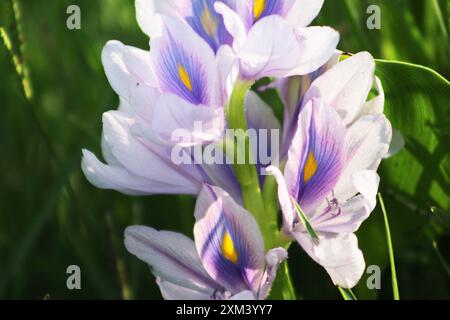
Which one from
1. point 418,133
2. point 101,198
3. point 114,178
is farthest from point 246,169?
point 101,198

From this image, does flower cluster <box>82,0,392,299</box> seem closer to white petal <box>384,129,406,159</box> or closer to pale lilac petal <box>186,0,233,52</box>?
pale lilac petal <box>186,0,233,52</box>

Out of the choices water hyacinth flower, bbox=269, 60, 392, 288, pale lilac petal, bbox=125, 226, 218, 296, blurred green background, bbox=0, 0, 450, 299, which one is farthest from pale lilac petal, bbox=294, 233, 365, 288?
blurred green background, bbox=0, 0, 450, 299

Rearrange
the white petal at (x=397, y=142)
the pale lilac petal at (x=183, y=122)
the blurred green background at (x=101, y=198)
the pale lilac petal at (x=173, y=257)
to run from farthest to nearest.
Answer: the blurred green background at (x=101, y=198), the white petal at (x=397, y=142), the pale lilac petal at (x=173, y=257), the pale lilac petal at (x=183, y=122)

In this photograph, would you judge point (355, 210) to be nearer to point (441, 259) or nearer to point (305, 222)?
point (305, 222)

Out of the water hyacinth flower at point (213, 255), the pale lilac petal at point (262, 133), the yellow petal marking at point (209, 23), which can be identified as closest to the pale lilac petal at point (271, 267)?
the water hyacinth flower at point (213, 255)

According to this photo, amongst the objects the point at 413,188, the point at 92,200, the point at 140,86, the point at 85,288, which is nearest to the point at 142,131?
the point at 140,86

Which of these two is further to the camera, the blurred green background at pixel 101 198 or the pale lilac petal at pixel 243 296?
the blurred green background at pixel 101 198

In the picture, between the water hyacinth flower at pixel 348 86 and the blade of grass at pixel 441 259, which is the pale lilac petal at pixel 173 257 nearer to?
the water hyacinth flower at pixel 348 86
